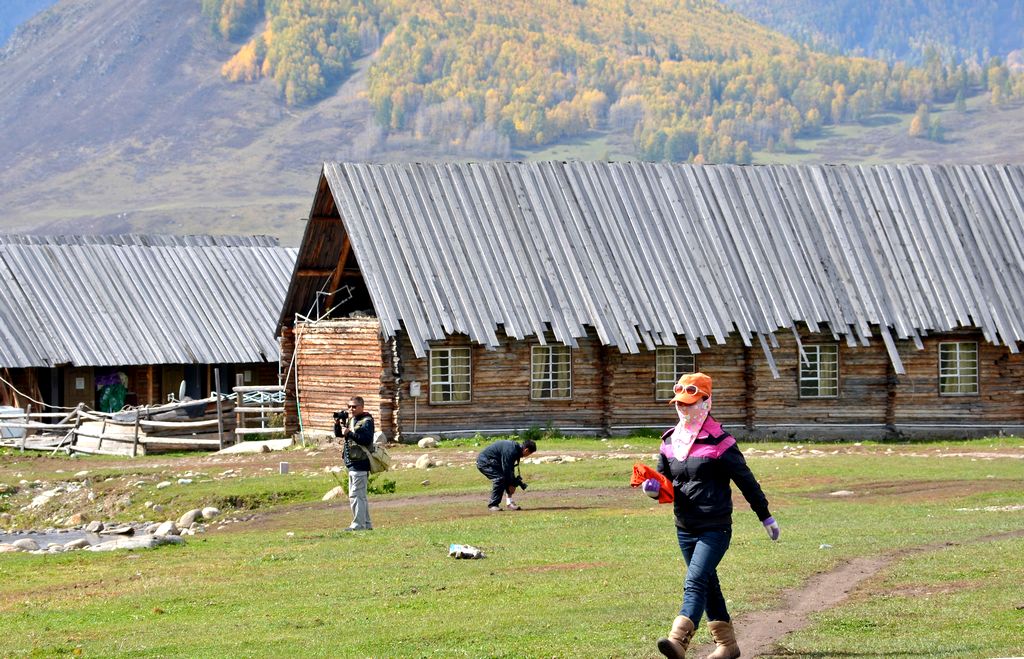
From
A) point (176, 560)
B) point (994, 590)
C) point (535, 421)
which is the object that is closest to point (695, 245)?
point (535, 421)

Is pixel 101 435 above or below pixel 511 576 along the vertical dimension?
below

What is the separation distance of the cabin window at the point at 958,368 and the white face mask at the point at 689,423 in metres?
30.0

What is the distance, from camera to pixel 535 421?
38.1m

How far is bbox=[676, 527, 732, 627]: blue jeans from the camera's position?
11891mm

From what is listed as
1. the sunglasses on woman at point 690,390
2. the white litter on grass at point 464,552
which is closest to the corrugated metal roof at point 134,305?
the white litter on grass at point 464,552

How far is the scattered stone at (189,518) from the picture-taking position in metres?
25.5

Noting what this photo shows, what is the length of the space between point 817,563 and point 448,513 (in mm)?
8109

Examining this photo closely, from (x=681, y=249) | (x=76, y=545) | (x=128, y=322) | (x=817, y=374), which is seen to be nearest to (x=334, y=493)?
(x=76, y=545)

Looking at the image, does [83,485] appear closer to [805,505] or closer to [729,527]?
[805,505]

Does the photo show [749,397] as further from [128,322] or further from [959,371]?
[128,322]

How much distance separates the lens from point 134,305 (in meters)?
50.1

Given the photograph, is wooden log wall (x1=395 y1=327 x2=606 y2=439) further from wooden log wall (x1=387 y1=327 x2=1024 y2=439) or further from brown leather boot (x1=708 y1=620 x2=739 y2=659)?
brown leather boot (x1=708 y1=620 x2=739 y2=659)

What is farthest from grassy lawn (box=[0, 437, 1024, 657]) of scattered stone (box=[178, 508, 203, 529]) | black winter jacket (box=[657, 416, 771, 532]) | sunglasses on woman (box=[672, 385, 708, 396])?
sunglasses on woman (box=[672, 385, 708, 396])

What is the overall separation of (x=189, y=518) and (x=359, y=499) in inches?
202
